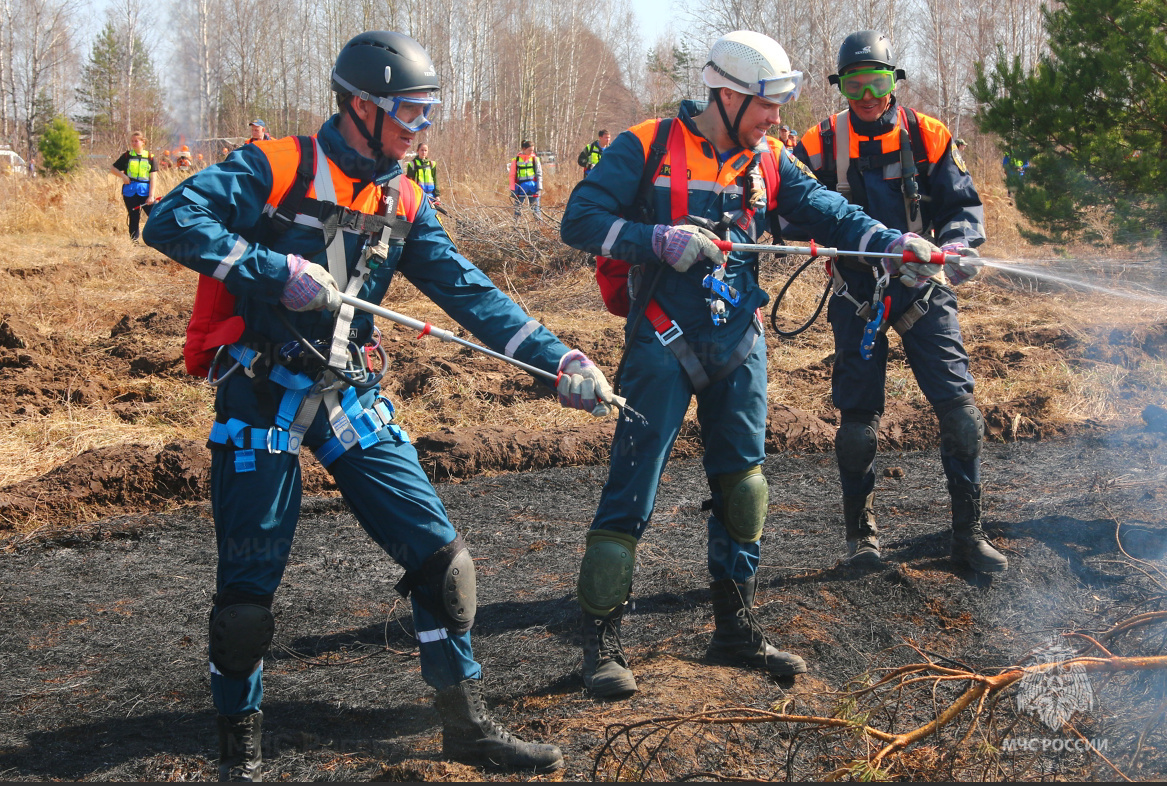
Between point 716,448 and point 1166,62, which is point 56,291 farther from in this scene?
point 1166,62

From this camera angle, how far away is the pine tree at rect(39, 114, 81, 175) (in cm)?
2484

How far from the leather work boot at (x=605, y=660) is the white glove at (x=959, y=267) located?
1.92 meters

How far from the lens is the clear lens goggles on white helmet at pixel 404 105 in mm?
2898

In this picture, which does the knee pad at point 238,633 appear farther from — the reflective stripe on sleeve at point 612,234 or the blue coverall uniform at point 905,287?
the blue coverall uniform at point 905,287

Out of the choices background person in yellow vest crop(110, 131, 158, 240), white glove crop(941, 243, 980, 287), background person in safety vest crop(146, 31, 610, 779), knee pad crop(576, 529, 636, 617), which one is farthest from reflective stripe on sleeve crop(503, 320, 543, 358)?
background person in yellow vest crop(110, 131, 158, 240)

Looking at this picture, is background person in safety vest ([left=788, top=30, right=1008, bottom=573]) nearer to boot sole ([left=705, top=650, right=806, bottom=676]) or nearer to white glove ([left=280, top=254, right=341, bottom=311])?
boot sole ([left=705, top=650, right=806, bottom=676])

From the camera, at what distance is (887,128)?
445 cm

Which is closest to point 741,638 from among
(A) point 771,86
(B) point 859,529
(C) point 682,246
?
A: (B) point 859,529

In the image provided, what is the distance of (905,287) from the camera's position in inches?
175

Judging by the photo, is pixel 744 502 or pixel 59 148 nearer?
pixel 744 502

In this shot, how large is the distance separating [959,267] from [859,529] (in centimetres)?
145

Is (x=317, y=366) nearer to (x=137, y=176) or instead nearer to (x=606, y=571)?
(x=606, y=571)

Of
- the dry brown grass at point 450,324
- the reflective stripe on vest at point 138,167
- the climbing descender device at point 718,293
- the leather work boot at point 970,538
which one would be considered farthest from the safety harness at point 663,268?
the reflective stripe on vest at point 138,167

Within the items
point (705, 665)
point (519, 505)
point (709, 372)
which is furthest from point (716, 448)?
point (519, 505)
